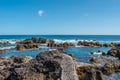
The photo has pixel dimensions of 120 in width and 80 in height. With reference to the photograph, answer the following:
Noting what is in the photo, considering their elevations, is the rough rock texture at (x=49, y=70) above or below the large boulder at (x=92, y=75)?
above

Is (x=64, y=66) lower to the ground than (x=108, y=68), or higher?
higher

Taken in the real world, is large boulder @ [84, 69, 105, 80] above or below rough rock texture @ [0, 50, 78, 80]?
below

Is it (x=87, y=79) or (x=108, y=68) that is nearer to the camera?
(x=87, y=79)

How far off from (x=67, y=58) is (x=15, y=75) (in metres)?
2.49

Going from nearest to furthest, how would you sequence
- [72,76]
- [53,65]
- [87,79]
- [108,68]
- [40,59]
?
[72,76], [53,65], [40,59], [87,79], [108,68]

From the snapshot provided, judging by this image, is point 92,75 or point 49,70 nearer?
point 49,70

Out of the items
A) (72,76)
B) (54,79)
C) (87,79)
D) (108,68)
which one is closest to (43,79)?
(54,79)

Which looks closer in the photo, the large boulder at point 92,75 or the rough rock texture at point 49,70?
the rough rock texture at point 49,70

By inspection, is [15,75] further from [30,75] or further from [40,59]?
[40,59]

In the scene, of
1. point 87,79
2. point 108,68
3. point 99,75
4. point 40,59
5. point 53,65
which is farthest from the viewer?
point 108,68

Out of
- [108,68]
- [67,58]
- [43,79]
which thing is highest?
[67,58]

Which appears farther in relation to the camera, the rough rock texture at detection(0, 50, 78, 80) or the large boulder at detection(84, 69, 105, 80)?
the large boulder at detection(84, 69, 105, 80)

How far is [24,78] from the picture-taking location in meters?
10.5

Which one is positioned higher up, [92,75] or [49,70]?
[49,70]
